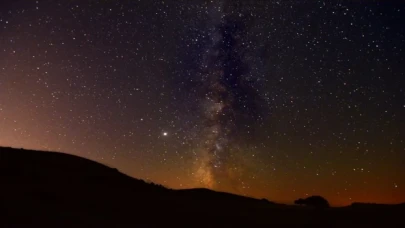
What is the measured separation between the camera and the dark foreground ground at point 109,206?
35.8ft

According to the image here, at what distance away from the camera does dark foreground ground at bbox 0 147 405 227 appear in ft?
35.8

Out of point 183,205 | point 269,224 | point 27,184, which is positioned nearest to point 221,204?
point 183,205

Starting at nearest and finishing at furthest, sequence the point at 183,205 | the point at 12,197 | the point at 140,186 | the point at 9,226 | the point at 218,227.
A: the point at 9,226
the point at 12,197
the point at 218,227
the point at 183,205
the point at 140,186

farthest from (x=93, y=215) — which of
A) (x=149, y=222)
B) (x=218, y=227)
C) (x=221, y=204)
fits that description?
(x=221, y=204)

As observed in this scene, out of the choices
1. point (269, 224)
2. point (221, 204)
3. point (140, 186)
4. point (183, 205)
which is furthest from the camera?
point (140, 186)

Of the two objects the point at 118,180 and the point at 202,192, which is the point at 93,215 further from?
the point at 202,192

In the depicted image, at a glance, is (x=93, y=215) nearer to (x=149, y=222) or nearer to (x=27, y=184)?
(x=149, y=222)

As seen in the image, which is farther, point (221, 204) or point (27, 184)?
point (221, 204)

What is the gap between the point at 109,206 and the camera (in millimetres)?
13258

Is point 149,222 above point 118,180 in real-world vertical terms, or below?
below

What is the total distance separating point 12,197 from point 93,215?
8.02 ft

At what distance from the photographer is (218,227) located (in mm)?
12133

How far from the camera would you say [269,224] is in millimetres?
13188

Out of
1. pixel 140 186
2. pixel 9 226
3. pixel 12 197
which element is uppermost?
pixel 140 186
